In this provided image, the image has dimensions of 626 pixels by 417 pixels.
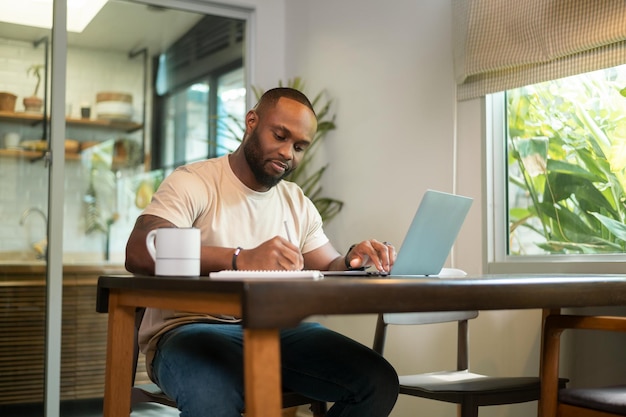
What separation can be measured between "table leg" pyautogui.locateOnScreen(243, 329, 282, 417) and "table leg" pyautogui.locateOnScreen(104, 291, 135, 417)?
0.66m

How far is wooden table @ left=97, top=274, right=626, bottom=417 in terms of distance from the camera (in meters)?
1.24

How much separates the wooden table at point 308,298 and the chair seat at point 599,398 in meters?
0.27

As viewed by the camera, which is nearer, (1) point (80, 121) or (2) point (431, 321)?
(2) point (431, 321)

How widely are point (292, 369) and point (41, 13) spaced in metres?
2.75

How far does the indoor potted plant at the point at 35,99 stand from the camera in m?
3.99

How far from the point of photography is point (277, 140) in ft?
7.63

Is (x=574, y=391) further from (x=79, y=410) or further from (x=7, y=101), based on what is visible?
(x=7, y=101)

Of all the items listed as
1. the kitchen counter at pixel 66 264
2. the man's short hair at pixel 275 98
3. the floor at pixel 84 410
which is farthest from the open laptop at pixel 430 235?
the kitchen counter at pixel 66 264


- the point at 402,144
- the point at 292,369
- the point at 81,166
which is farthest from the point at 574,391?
the point at 81,166

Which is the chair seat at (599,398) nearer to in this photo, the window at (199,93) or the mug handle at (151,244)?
the mug handle at (151,244)

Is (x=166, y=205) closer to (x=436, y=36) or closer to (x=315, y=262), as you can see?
(x=315, y=262)

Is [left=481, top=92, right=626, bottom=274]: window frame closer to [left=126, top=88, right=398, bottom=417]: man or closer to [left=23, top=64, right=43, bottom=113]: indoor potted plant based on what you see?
[left=126, top=88, right=398, bottom=417]: man

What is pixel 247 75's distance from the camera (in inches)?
180

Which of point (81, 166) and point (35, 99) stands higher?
point (35, 99)
